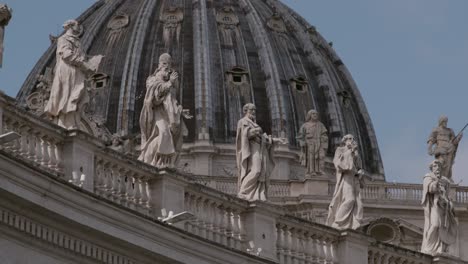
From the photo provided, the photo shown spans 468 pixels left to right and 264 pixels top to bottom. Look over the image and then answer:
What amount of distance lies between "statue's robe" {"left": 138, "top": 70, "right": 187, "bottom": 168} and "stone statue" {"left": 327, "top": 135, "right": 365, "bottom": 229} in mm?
3747

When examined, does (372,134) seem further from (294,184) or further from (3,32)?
(3,32)

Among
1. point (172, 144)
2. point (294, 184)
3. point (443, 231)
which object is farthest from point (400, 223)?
point (172, 144)

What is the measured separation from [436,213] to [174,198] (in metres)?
6.70

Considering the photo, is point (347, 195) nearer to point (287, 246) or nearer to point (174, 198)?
point (287, 246)

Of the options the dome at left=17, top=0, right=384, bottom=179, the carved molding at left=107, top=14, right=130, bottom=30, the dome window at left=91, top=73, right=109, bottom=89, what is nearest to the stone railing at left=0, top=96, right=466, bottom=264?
the dome at left=17, top=0, right=384, bottom=179

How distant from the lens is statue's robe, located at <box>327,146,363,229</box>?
1350 inches

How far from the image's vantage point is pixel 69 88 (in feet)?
98.9

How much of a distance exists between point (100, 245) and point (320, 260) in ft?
18.4

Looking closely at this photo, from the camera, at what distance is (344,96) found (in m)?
121

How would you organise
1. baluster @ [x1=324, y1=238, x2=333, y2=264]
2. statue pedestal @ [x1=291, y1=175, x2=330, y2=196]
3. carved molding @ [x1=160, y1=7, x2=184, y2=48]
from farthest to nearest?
1. carved molding @ [x1=160, y1=7, x2=184, y2=48]
2. statue pedestal @ [x1=291, y1=175, x2=330, y2=196]
3. baluster @ [x1=324, y1=238, x2=333, y2=264]

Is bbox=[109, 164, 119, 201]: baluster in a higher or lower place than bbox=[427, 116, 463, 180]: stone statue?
lower

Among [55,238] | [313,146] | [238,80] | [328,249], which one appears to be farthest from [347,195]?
[238,80]

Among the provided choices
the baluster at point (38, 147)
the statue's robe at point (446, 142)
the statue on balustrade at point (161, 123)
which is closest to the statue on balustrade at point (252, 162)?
the statue on balustrade at point (161, 123)

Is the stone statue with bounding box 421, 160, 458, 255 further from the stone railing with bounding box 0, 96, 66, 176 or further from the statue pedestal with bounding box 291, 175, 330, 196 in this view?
the statue pedestal with bounding box 291, 175, 330, 196
